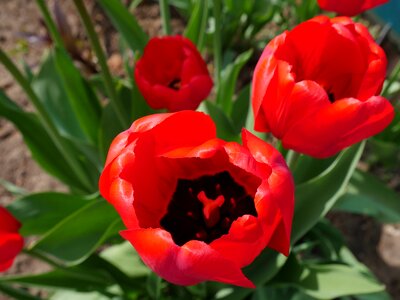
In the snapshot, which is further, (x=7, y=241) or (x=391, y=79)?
(x=391, y=79)

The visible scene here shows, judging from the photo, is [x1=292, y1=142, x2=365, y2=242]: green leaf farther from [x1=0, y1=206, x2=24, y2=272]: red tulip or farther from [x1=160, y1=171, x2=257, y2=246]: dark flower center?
[x1=0, y1=206, x2=24, y2=272]: red tulip

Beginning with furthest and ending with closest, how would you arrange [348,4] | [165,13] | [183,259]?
[165,13] → [348,4] → [183,259]

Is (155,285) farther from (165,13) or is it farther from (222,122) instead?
(165,13)

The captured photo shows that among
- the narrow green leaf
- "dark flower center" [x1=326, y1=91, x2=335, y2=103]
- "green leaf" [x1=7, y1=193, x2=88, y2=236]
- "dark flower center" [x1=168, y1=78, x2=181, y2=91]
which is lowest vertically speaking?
the narrow green leaf

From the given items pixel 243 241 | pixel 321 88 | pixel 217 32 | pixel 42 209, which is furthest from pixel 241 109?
pixel 243 241

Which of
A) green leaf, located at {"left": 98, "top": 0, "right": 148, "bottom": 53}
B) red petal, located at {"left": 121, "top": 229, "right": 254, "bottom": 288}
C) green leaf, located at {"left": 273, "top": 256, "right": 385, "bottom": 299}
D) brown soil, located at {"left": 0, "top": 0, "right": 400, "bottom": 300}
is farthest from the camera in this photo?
brown soil, located at {"left": 0, "top": 0, "right": 400, "bottom": 300}

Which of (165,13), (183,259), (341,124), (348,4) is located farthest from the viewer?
(165,13)

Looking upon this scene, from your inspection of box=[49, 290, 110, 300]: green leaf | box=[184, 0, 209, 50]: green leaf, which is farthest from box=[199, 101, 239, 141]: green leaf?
box=[49, 290, 110, 300]: green leaf

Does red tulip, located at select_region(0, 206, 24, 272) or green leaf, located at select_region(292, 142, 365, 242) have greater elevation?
red tulip, located at select_region(0, 206, 24, 272)
